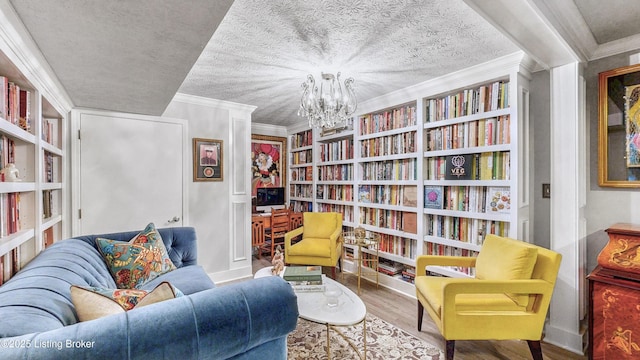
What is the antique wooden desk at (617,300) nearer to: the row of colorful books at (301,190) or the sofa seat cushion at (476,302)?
the sofa seat cushion at (476,302)

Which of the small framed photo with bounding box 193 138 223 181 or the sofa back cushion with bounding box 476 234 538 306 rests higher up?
the small framed photo with bounding box 193 138 223 181

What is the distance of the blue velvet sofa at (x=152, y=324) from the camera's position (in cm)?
70

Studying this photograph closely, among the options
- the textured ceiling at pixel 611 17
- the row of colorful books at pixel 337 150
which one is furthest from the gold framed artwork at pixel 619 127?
the row of colorful books at pixel 337 150

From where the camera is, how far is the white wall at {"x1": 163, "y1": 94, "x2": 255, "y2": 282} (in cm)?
320

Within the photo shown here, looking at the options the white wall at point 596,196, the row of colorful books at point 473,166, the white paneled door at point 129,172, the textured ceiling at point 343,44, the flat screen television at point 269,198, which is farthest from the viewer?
the flat screen television at point 269,198

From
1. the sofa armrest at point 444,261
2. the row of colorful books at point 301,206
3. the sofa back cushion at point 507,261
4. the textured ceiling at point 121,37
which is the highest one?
the textured ceiling at point 121,37

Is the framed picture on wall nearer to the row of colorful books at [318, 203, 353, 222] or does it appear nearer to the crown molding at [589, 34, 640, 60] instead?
the row of colorful books at [318, 203, 353, 222]

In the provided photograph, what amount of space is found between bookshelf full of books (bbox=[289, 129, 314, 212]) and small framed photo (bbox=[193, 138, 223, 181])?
1.54 metres

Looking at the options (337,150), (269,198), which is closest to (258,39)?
(337,150)

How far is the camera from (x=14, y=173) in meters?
1.36

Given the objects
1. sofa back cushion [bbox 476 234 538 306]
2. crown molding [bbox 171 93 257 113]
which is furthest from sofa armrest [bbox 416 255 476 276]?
crown molding [bbox 171 93 257 113]

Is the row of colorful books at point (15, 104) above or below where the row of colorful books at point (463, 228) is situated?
above

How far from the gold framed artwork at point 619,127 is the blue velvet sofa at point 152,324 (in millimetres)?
2499

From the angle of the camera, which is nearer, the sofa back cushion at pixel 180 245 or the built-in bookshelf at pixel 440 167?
the built-in bookshelf at pixel 440 167
